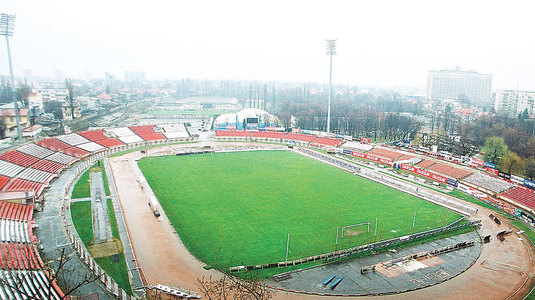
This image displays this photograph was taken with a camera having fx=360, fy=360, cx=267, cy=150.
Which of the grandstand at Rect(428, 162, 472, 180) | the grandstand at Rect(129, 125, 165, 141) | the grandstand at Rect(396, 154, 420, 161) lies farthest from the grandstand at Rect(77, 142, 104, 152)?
the grandstand at Rect(428, 162, 472, 180)

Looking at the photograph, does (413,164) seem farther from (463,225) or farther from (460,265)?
(460,265)

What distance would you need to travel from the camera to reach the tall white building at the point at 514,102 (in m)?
103

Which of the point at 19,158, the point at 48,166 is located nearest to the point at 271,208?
the point at 48,166

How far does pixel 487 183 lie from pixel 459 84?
171 metres

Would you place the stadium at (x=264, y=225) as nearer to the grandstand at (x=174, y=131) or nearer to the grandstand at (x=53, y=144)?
the grandstand at (x=53, y=144)

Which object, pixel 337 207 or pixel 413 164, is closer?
pixel 337 207

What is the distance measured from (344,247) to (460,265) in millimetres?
6329

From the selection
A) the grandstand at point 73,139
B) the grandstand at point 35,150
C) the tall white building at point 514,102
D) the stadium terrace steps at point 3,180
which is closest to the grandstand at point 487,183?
the stadium terrace steps at point 3,180

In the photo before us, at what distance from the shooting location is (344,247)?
21375 mm

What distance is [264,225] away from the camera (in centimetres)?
2422

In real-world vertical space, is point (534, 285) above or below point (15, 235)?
below

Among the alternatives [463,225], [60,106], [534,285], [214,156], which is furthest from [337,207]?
[60,106]

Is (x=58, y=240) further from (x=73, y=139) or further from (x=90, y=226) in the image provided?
(x=73, y=139)

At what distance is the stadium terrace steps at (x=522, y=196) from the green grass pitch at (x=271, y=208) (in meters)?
7.85
